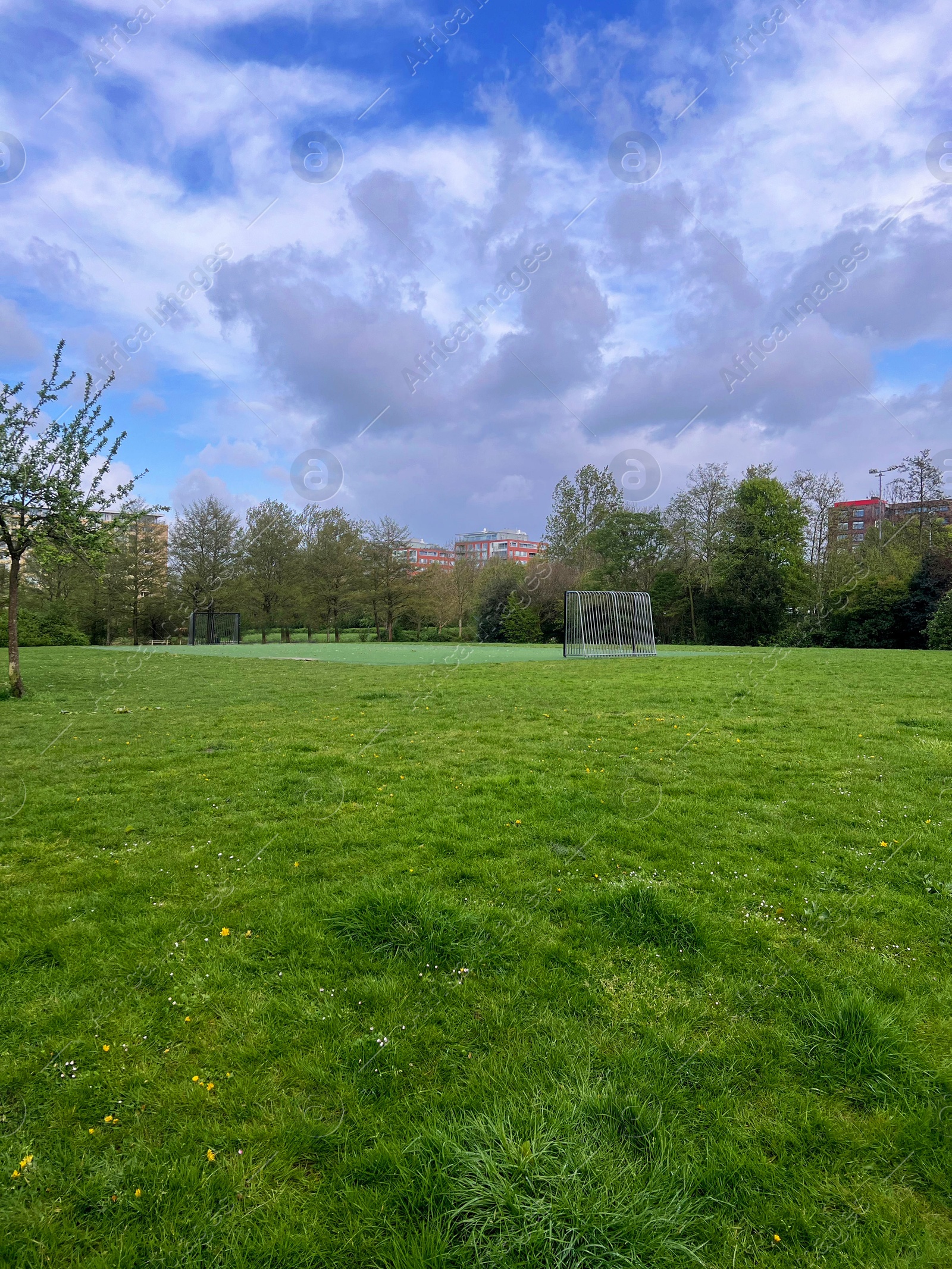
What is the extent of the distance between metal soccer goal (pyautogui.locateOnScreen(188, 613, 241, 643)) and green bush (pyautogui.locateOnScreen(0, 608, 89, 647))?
7.20 metres

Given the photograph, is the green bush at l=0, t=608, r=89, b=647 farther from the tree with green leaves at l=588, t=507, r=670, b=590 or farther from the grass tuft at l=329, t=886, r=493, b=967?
the grass tuft at l=329, t=886, r=493, b=967

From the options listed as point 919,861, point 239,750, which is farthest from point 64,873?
point 919,861

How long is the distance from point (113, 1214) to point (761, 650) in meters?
31.5

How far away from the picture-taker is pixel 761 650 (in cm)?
2969

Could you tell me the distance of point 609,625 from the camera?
82.6 ft

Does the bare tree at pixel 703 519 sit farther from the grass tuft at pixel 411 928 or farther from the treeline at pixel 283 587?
the grass tuft at pixel 411 928

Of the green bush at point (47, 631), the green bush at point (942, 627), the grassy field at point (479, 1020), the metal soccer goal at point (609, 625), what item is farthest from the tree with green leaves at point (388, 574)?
the grassy field at point (479, 1020)

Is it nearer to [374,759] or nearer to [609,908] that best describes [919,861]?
[609,908]

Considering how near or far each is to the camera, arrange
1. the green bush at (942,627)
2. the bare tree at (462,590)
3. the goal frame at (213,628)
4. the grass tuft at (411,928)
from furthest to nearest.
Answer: the bare tree at (462,590)
the goal frame at (213,628)
the green bush at (942,627)
the grass tuft at (411,928)

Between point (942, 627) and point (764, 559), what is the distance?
11604mm

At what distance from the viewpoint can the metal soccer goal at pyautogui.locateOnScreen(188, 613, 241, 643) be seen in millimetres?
46659

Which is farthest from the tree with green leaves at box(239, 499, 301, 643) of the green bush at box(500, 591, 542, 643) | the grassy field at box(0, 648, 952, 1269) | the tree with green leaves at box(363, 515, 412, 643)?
the grassy field at box(0, 648, 952, 1269)

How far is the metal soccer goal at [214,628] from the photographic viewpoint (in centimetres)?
4666

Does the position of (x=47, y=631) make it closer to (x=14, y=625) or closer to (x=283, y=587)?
(x=283, y=587)
